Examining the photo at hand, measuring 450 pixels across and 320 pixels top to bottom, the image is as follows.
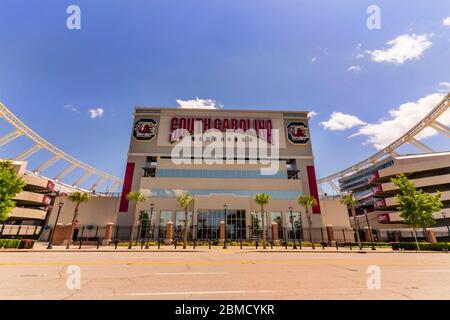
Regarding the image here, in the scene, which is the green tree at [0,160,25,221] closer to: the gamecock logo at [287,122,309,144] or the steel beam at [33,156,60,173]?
the steel beam at [33,156,60,173]

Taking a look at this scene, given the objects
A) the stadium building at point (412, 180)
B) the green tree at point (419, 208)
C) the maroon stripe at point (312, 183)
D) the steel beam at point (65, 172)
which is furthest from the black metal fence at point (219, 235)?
the steel beam at point (65, 172)

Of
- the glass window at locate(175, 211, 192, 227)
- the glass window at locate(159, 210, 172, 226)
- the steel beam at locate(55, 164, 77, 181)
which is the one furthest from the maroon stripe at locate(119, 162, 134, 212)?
the steel beam at locate(55, 164, 77, 181)

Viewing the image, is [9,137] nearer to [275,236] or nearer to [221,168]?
[221,168]

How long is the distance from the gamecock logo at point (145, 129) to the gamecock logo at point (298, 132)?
118ft

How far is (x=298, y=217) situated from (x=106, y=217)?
43.0 m

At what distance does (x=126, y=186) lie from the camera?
50781 mm

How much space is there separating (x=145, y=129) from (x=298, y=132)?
1602 inches

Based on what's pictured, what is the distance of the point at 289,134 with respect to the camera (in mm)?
58969

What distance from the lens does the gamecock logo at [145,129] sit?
56.8m

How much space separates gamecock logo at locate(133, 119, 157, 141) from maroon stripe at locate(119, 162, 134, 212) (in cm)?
778

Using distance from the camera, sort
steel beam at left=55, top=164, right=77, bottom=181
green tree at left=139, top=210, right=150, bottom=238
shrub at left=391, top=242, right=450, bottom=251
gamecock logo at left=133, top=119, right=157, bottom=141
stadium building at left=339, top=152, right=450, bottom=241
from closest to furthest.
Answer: shrub at left=391, top=242, right=450, bottom=251, green tree at left=139, top=210, right=150, bottom=238, stadium building at left=339, top=152, right=450, bottom=241, gamecock logo at left=133, top=119, right=157, bottom=141, steel beam at left=55, top=164, right=77, bottom=181

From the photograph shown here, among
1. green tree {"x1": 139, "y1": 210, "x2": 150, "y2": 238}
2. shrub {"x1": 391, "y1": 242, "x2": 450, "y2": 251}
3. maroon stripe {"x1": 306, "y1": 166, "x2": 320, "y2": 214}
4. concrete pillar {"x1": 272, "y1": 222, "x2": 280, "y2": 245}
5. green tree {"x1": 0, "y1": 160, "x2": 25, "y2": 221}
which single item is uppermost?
maroon stripe {"x1": 306, "y1": 166, "x2": 320, "y2": 214}

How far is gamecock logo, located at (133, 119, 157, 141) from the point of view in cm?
5681
